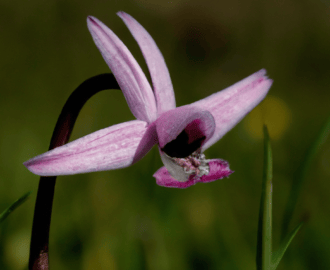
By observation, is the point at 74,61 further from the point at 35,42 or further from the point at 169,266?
the point at 169,266

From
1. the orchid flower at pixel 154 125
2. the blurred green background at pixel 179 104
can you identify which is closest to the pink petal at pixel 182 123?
the orchid flower at pixel 154 125

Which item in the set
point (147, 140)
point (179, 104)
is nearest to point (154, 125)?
point (147, 140)

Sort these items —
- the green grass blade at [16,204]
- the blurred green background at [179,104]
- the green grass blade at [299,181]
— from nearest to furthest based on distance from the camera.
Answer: the green grass blade at [16,204], the green grass blade at [299,181], the blurred green background at [179,104]

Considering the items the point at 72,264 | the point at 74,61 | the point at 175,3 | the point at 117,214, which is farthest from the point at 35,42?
the point at 72,264

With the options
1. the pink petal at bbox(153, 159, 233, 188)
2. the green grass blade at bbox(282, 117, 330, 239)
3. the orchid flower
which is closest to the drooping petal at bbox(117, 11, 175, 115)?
the orchid flower

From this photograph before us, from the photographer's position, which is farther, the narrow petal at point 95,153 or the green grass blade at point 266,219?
the green grass blade at point 266,219

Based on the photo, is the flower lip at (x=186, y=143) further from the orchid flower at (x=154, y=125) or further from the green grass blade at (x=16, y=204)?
the green grass blade at (x=16, y=204)
